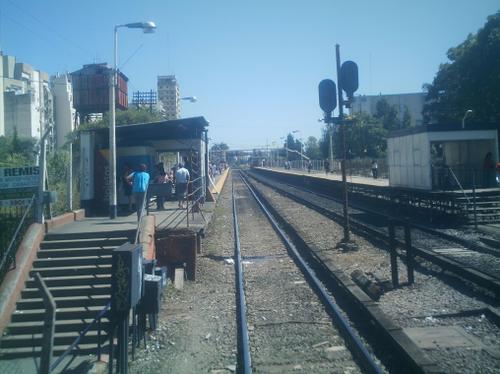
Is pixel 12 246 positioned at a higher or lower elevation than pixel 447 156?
lower

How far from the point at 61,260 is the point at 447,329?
6.86 m

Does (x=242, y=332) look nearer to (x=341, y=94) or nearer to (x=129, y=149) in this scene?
(x=341, y=94)

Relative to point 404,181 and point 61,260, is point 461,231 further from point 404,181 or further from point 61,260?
point 61,260

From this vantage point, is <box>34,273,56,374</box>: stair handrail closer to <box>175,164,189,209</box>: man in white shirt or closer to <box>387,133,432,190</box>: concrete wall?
<box>175,164,189,209</box>: man in white shirt

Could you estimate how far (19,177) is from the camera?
1041 cm

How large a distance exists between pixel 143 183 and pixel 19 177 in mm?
3078

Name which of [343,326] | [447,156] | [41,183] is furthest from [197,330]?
[447,156]

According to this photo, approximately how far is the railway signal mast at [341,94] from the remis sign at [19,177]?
781 cm

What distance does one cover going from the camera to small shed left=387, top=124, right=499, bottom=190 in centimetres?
1870

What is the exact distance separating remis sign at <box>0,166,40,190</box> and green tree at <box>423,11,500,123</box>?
117ft

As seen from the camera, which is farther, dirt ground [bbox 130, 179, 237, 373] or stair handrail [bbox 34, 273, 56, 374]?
dirt ground [bbox 130, 179, 237, 373]

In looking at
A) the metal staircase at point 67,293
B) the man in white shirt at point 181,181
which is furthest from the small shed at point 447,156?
the metal staircase at point 67,293

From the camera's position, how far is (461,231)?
15.0 m

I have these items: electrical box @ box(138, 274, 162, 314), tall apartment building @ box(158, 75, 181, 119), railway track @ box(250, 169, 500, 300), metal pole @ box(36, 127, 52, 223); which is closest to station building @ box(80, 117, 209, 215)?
metal pole @ box(36, 127, 52, 223)
